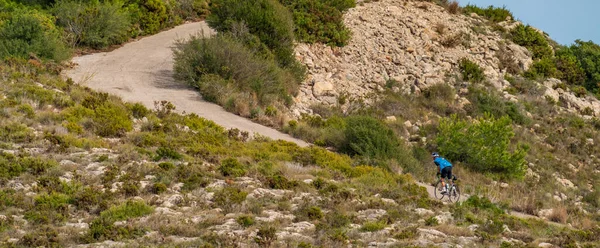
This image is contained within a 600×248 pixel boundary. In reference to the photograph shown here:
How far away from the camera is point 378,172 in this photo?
20062mm

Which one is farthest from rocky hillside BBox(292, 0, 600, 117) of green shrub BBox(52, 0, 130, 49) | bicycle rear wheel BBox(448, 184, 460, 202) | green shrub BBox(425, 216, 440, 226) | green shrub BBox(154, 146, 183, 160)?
green shrub BBox(425, 216, 440, 226)

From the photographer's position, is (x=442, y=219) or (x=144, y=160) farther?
(x=144, y=160)

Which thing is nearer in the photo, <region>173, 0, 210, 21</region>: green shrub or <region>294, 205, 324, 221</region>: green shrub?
<region>294, 205, 324, 221</region>: green shrub

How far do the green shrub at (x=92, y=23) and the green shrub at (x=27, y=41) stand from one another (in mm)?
3158

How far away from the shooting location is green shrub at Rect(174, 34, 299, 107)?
26.6m

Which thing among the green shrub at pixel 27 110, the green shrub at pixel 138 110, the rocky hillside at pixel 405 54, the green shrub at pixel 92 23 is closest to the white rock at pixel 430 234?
the green shrub at pixel 138 110

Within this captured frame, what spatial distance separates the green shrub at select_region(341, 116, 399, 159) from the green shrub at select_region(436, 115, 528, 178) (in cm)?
204

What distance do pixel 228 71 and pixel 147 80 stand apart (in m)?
2.85

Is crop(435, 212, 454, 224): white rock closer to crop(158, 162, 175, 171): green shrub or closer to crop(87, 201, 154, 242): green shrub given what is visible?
crop(87, 201, 154, 242): green shrub

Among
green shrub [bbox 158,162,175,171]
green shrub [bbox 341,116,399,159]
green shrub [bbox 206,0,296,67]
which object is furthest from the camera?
green shrub [bbox 206,0,296,67]

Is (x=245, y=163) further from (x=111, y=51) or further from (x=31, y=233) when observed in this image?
(x=111, y=51)

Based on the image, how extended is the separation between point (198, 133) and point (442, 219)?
8043 millimetres

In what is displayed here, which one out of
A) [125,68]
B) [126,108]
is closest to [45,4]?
[125,68]

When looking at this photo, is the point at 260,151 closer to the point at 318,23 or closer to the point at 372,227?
the point at 372,227
